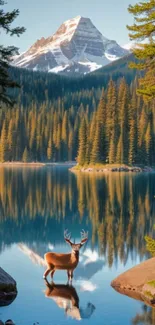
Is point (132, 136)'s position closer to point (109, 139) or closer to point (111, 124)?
point (109, 139)

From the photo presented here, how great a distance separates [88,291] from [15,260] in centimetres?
645

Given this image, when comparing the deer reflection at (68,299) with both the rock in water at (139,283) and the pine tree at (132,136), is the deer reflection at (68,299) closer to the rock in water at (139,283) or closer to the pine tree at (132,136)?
the rock in water at (139,283)

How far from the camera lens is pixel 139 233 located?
104ft

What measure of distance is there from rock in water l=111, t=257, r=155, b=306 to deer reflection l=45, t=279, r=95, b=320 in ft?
5.72

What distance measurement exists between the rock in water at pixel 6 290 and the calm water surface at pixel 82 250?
0.25 m

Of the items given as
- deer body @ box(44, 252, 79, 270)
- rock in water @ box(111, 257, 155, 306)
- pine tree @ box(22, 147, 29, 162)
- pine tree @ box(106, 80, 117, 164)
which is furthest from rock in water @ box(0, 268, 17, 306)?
pine tree @ box(22, 147, 29, 162)

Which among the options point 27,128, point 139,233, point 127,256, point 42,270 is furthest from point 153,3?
point 27,128

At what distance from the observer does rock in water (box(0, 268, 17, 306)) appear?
1616 cm

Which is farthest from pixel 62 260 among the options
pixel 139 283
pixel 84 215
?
pixel 84 215

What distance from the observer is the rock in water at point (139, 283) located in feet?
54.3

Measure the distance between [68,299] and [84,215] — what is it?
24.0 metres

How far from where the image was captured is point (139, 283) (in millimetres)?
17609

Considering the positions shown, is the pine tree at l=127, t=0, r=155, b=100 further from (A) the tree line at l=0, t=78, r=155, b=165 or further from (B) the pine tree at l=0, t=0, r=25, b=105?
(A) the tree line at l=0, t=78, r=155, b=165

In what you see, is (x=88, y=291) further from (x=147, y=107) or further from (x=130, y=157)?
(x=147, y=107)
